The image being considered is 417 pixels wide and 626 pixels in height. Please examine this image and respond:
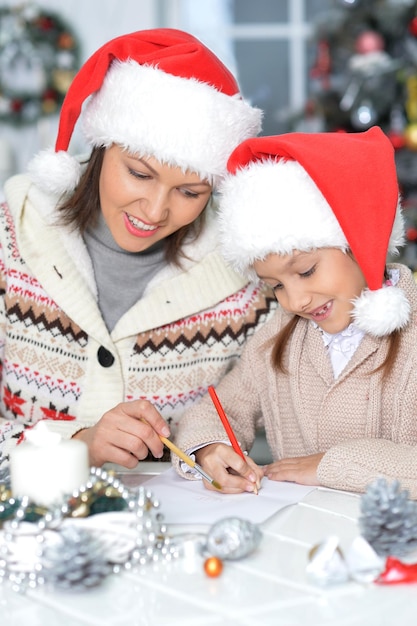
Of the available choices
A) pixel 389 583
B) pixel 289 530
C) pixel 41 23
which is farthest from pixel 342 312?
pixel 41 23

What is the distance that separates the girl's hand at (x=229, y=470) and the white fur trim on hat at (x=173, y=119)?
0.46 metres

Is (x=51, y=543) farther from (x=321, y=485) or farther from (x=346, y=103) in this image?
(x=346, y=103)

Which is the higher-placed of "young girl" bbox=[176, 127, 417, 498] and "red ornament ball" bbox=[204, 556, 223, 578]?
"young girl" bbox=[176, 127, 417, 498]

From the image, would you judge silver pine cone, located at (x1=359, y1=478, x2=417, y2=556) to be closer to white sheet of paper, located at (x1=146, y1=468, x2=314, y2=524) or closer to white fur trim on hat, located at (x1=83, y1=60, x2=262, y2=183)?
white sheet of paper, located at (x1=146, y1=468, x2=314, y2=524)

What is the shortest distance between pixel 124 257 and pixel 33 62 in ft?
9.44

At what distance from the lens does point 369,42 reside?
3016mm

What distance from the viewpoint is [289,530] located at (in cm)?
97

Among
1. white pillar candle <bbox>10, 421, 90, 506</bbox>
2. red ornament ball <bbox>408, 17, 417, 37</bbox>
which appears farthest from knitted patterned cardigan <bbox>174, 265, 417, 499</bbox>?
red ornament ball <bbox>408, 17, 417, 37</bbox>

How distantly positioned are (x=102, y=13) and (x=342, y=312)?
10.8 ft

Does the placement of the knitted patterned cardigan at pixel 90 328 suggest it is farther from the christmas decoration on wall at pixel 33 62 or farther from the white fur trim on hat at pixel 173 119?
the christmas decoration on wall at pixel 33 62

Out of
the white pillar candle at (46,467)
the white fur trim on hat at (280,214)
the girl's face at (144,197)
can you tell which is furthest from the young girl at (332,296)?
the white pillar candle at (46,467)

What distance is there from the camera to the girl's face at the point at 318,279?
4.12 feet

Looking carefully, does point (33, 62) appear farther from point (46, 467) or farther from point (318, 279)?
point (46, 467)

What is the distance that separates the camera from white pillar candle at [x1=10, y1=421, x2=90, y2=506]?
2.87 feet
